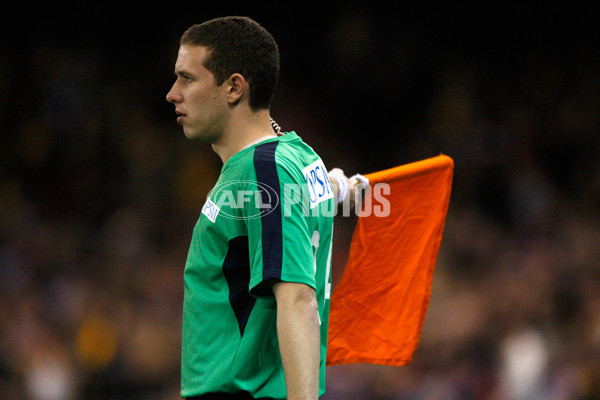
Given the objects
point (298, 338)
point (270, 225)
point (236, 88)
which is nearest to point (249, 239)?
point (270, 225)

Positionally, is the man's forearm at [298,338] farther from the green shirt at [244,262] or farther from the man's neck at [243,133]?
the man's neck at [243,133]

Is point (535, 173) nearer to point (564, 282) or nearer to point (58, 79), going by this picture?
point (564, 282)

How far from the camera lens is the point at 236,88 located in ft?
6.84

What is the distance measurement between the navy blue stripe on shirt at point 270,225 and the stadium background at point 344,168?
380cm

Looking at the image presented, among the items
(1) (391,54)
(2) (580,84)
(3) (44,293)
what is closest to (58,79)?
(3) (44,293)

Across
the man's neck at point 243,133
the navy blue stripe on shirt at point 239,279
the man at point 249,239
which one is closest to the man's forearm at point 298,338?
the man at point 249,239

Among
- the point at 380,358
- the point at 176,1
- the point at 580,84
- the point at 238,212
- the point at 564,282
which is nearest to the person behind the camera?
the point at 238,212

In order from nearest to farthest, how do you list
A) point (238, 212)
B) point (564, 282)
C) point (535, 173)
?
point (238, 212) → point (564, 282) → point (535, 173)

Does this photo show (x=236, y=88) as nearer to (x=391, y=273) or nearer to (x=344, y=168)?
(x=391, y=273)

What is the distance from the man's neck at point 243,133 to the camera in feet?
6.85

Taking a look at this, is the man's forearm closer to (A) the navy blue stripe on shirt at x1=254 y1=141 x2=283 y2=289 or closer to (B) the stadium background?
(A) the navy blue stripe on shirt at x1=254 y1=141 x2=283 y2=289

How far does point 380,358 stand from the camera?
2.81 m

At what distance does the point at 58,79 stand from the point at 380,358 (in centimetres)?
528

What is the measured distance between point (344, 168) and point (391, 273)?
13.6 feet
